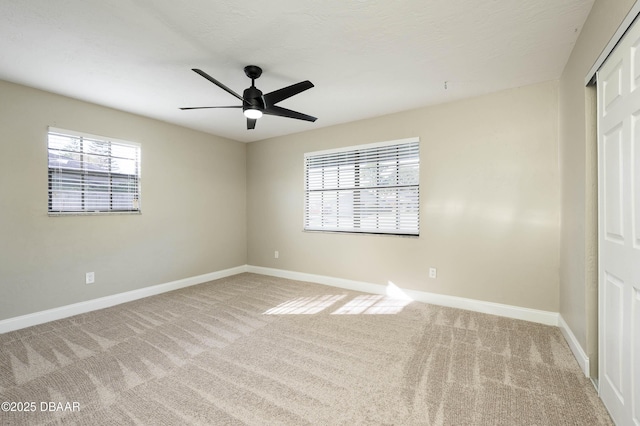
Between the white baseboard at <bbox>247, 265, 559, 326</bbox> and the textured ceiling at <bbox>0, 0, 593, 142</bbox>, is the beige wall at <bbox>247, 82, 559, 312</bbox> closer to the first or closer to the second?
the white baseboard at <bbox>247, 265, 559, 326</bbox>

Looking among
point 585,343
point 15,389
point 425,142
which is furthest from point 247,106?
point 585,343

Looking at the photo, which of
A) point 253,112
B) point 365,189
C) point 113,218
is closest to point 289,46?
point 253,112

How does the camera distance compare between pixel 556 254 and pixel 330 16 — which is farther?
pixel 556 254

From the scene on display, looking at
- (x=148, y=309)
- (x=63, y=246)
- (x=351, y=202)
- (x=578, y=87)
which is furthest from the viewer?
(x=351, y=202)

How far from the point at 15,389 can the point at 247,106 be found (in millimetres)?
2687

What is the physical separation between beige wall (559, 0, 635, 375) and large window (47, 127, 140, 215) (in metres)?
4.88

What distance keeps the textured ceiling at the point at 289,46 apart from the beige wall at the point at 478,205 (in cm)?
35

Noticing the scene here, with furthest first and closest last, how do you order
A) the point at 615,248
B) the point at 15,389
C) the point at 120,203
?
the point at 120,203
the point at 15,389
the point at 615,248

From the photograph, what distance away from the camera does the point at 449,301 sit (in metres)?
3.52

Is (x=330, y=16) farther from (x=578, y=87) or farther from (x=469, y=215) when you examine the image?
(x=469, y=215)

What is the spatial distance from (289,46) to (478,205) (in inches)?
107

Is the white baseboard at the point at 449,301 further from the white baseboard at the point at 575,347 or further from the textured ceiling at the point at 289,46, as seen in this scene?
the textured ceiling at the point at 289,46

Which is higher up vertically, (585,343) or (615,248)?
(615,248)

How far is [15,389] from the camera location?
6.38ft
